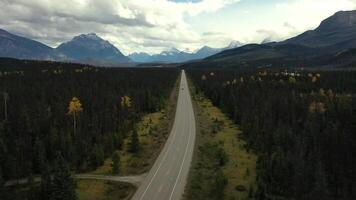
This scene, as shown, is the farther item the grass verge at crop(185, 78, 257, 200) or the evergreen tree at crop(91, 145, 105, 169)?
the evergreen tree at crop(91, 145, 105, 169)

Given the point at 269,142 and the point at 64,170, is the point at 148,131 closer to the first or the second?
the point at 269,142

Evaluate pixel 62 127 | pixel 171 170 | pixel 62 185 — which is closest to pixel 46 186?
pixel 62 185

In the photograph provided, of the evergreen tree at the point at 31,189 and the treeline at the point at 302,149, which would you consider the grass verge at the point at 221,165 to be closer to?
the treeline at the point at 302,149

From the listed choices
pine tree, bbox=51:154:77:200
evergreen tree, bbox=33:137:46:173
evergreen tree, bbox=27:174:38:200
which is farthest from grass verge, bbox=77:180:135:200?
evergreen tree, bbox=33:137:46:173

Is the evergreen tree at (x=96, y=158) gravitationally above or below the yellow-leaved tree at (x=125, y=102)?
below

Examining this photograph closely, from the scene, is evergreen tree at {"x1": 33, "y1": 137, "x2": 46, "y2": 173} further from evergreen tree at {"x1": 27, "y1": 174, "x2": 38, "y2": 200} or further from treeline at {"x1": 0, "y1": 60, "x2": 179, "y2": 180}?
evergreen tree at {"x1": 27, "y1": 174, "x2": 38, "y2": 200}

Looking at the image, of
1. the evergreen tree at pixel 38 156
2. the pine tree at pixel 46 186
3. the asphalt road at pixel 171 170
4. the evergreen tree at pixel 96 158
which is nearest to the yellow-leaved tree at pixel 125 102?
the asphalt road at pixel 171 170
